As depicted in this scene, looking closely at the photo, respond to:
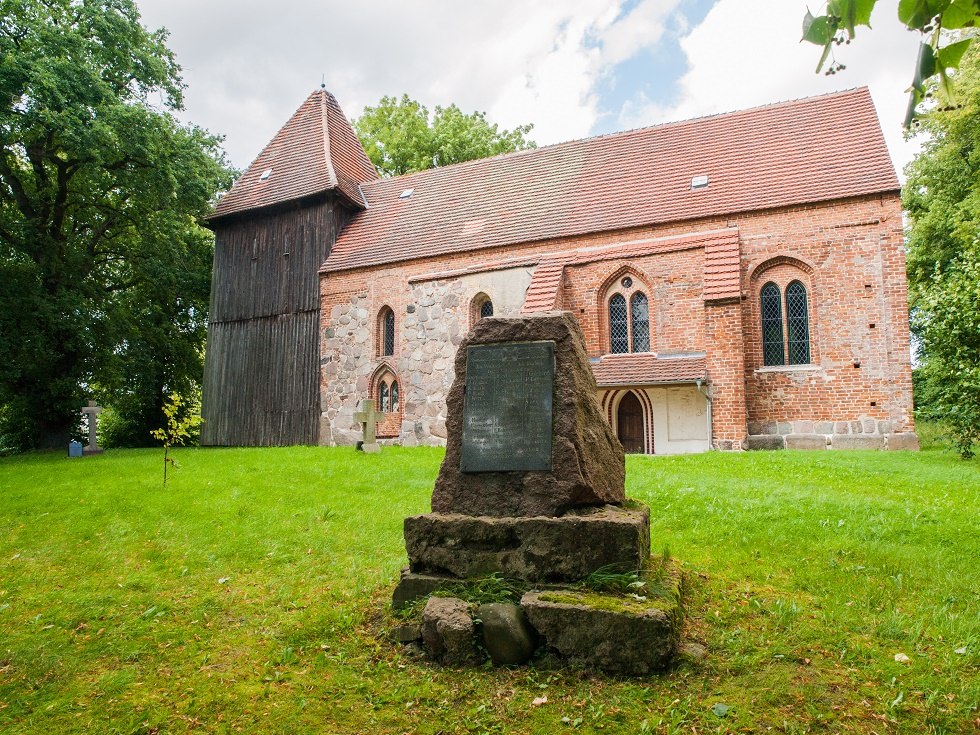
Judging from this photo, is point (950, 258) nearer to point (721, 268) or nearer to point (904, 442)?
point (904, 442)

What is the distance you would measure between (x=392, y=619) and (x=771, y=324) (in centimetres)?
1303

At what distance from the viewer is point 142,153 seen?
16.5 meters

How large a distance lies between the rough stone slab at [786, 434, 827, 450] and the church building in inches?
2.9

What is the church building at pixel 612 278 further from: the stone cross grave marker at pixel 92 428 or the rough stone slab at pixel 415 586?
the rough stone slab at pixel 415 586

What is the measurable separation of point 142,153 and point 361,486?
40.2ft

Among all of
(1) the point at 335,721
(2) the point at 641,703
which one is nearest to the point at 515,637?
(2) the point at 641,703

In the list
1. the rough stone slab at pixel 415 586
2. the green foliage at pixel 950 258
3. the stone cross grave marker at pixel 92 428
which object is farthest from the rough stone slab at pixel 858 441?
the stone cross grave marker at pixel 92 428

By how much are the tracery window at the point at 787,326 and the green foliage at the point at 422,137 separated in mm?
18566

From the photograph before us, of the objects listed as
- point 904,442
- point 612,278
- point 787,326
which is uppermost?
point 612,278

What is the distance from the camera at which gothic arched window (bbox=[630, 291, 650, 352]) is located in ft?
52.4

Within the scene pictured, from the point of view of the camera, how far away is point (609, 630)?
3.90m

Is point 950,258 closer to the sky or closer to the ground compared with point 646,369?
closer to the sky

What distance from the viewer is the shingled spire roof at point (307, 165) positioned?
20.8 m

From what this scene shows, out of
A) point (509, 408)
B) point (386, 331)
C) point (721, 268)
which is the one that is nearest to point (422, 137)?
point (386, 331)
